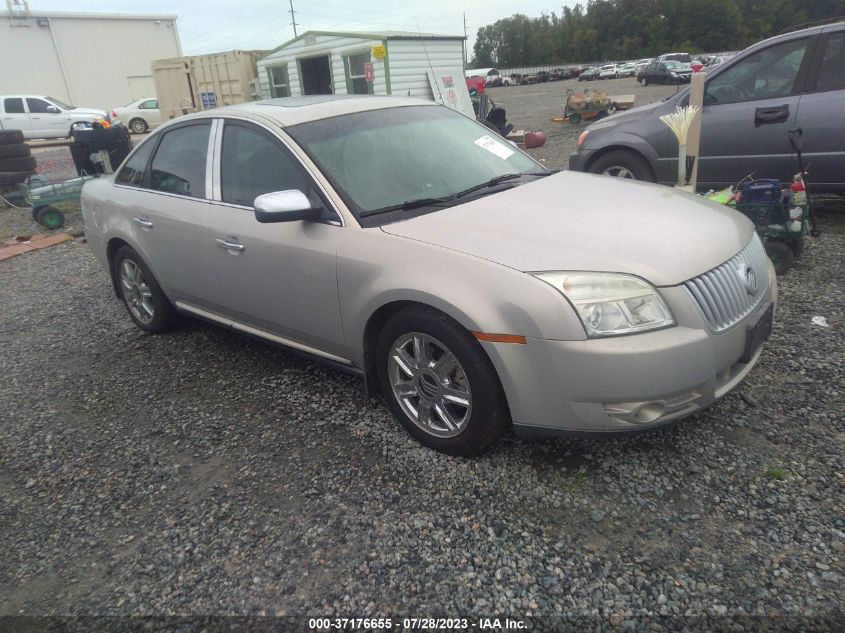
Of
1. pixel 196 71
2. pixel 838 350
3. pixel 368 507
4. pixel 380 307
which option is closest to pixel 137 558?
pixel 368 507

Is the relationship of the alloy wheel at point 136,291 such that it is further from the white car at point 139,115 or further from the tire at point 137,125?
the tire at point 137,125

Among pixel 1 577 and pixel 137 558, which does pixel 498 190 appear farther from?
pixel 1 577

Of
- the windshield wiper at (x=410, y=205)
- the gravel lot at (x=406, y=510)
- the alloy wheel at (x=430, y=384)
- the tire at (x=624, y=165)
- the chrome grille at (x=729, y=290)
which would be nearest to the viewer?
the gravel lot at (x=406, y=510)

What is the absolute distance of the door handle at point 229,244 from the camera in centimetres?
335

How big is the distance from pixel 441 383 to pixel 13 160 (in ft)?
37.3

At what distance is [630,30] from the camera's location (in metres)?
82.6

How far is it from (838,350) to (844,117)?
114 inches

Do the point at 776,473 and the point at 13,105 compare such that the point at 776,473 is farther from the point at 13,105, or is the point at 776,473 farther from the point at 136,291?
the point at 13,105

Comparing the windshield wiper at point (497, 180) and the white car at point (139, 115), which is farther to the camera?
the white car at point (139, 115)

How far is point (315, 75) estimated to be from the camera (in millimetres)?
17812

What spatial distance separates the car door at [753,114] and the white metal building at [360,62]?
1005cm

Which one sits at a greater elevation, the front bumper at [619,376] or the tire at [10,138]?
the tire at [10,138]

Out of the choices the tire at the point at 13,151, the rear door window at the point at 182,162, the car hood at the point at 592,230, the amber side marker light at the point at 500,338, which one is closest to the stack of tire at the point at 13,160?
the tire at the point at 13,151

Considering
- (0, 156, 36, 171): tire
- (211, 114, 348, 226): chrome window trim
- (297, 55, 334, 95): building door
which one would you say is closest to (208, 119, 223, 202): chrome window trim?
(211, 114, 348, 226): chrome window trim
